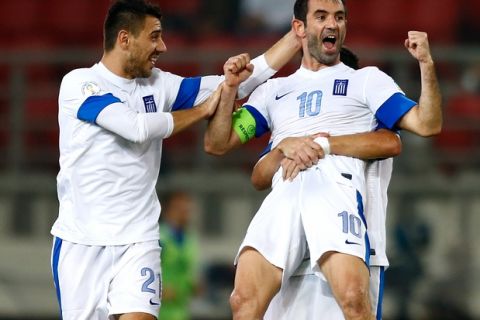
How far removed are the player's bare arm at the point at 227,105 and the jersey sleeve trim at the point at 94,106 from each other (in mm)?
562

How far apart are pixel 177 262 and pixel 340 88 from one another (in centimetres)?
485

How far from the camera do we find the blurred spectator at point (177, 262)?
11.3m

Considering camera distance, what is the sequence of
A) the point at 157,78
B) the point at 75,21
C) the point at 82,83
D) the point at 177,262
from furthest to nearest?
1. the point at 75,21
2. the point at 177,262
3. the point at 157,78
4. the point at 82,83

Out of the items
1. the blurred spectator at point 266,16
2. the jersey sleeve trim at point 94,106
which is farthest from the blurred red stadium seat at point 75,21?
the jersey sleeve trim at point 94,106

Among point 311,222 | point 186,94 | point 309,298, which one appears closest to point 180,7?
point 186,94

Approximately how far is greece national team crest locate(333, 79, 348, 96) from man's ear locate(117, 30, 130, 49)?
3.69 ft

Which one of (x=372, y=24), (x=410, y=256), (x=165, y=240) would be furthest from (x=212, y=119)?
(x=372, y=24)

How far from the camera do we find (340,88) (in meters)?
6.87

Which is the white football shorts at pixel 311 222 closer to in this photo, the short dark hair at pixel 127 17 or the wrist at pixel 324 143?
the wrist at pixel 324 143

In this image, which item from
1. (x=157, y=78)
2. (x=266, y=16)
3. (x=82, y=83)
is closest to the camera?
(x=82, y=83)

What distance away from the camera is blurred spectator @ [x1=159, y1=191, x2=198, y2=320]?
1127cm

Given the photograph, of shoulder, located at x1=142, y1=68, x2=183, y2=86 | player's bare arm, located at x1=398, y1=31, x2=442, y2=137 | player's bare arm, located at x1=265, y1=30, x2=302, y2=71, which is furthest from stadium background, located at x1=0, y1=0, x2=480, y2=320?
player's bare arm, located at x1=398, y1=31, x2=442, y2=137

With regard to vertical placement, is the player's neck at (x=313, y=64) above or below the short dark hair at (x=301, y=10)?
below

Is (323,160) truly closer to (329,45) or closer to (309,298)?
(329,45)
